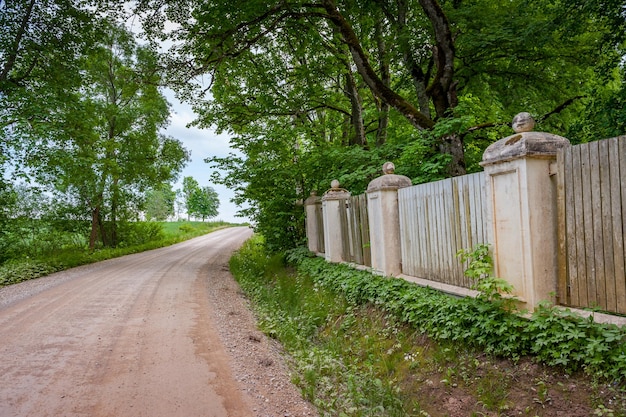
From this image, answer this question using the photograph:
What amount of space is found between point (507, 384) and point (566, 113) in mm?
10667

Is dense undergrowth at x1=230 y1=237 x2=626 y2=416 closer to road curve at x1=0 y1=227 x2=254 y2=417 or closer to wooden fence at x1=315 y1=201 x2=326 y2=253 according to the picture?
road curve at x1=0 y1=227 x2=254 y2=417

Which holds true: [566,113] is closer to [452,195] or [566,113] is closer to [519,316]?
[452,195]

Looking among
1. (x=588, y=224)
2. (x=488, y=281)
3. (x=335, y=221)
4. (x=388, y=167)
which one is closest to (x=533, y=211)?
(x=588, y=224)

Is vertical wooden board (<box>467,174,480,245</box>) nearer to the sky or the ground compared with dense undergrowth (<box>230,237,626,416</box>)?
nearer to the sky

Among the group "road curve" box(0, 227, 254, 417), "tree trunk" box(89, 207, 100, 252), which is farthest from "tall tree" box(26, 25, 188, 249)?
"road curve" box(0, 227, 254, 417)

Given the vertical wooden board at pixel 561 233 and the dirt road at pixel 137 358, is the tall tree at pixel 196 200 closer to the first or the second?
the dirt road at pixel 137 358

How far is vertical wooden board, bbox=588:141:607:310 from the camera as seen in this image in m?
3.36

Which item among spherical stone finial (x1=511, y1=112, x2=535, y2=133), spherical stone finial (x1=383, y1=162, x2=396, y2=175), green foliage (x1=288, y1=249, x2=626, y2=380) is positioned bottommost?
green foliage (x1=288, y1=249, x2=626, y2=380)

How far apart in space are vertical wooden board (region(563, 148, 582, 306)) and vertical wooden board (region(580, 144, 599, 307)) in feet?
0.22

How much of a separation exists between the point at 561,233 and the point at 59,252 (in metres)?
19.3

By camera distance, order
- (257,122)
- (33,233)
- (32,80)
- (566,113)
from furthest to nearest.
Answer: (33,233)
(257,122)
(32,80)
(566,113)

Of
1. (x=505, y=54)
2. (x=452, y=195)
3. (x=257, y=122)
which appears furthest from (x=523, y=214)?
(x=257, y=122)

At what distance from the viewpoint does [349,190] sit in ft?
32.1

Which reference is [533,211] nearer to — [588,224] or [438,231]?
[588,224]
